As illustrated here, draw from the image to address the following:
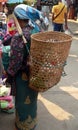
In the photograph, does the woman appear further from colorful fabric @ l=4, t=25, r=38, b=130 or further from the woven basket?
the woven basket

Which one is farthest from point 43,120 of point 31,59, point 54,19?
point 54,19

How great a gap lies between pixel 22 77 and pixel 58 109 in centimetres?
142

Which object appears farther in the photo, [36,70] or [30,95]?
[30,95]

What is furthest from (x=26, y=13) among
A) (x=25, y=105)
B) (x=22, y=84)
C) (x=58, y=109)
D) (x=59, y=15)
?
(x=59, y=15)

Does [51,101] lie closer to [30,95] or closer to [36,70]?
[30,95]

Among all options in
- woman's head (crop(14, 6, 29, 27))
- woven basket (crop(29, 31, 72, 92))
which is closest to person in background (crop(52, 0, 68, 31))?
woman's head (crop(14, 6, 29, 27))

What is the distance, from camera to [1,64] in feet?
11.9

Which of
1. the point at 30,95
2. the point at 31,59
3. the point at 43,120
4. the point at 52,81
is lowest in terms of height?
the point at 43,120

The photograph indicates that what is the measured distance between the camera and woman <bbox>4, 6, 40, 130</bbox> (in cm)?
357

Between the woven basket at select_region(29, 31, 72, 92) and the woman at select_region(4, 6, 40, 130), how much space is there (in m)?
0.15

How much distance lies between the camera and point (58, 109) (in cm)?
496

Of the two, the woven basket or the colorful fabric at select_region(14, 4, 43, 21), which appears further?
the colorful fabric at select_region(14, 4, 43, 21)

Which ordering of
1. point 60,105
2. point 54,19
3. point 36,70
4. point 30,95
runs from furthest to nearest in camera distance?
1. point 54,19
2. point 60,105
3. point 30,95
4. point 36,70

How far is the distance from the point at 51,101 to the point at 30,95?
59.0 inches
